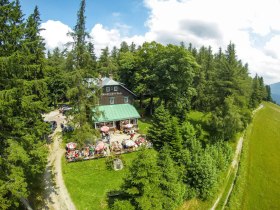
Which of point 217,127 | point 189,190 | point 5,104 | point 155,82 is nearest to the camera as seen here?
point 5,104

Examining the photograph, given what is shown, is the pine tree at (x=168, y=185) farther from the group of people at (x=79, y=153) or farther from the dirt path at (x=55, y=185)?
the group of people at (x=79, y=153)

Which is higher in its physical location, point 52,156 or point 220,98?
point 220,98

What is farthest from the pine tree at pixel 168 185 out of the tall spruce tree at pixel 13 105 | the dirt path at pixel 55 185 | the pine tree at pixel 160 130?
the tall spruce tree at pixel 13 105

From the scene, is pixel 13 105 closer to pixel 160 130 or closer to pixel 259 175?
pixel 160 130

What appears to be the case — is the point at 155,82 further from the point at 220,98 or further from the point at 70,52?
the point at 70,52

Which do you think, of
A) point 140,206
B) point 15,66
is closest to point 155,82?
point 140,206

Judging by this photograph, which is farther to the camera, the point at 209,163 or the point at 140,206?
the point at 209,163

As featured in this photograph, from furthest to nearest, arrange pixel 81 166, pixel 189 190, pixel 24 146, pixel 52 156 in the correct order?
pixel 52 156 → pixel 81 166 → pixel 189 190 → pixel 24 146

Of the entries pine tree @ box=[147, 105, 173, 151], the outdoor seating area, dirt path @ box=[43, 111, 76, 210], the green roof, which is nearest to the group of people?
the outdoor seating area

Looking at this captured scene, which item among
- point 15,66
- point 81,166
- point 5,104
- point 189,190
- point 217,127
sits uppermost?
point 15,66
